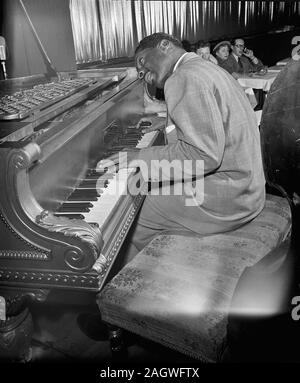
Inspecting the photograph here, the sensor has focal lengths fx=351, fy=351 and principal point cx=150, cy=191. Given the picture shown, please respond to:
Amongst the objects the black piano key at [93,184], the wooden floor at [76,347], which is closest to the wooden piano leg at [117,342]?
the wooden floor at [76,347]

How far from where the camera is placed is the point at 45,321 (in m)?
2.58

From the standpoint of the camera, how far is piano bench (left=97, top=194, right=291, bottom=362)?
139 cm

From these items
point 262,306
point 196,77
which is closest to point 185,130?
point 196,77

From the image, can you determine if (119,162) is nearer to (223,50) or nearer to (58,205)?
(58,205)

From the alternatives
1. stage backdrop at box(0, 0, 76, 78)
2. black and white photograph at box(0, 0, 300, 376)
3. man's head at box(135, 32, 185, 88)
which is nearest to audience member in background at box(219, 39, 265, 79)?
stage backdrop at box(0, 0, 76, 78)

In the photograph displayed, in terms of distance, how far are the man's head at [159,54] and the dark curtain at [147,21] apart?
7.12 feet

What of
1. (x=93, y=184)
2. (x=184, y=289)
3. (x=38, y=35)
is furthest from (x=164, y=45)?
(x=38, y=35)

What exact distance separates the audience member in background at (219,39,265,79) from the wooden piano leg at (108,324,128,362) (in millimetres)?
6121

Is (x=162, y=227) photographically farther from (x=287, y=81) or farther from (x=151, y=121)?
(x=287, y=81)

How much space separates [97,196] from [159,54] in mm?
945

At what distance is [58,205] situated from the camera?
1.62m

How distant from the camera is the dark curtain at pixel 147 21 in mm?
4121

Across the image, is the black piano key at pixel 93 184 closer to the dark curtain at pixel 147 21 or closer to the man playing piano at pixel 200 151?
the man playing piano at pixel 200 151

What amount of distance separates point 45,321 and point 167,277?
4.60ft
